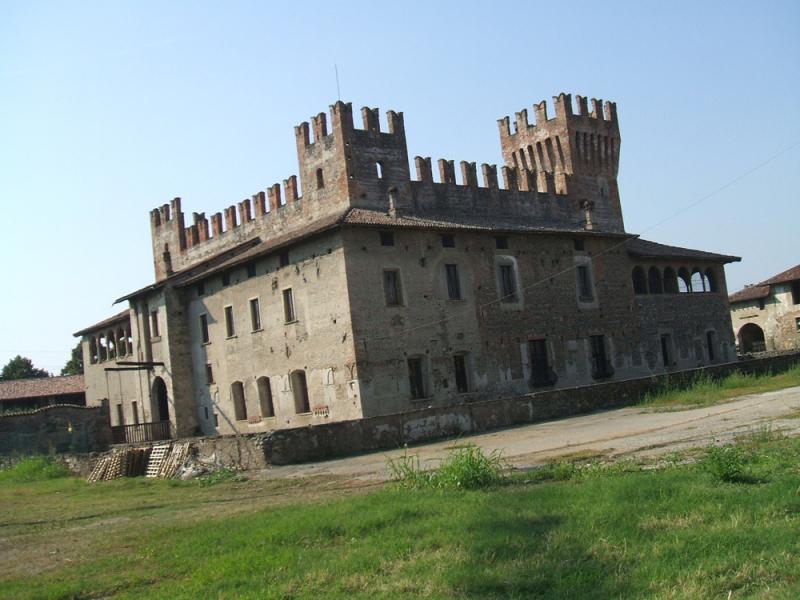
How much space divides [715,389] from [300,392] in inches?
484

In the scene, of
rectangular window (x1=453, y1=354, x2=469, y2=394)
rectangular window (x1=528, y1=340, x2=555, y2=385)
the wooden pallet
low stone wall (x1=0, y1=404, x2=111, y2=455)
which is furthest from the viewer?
low stone wall (x1=0, y1=404, x2=111, y2=455)

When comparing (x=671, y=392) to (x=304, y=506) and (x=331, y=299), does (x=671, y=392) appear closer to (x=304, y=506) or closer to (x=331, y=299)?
(x=331, y=299)

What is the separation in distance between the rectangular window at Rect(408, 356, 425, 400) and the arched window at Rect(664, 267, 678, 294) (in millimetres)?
14302

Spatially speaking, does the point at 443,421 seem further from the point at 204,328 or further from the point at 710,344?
the point at 710,344

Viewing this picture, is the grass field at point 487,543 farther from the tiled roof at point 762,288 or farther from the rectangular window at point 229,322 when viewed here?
the tiled roof at point 762,288

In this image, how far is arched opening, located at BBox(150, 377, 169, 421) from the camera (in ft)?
104

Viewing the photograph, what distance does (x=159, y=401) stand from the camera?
1264 inches

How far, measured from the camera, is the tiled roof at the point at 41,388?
45.3 metres

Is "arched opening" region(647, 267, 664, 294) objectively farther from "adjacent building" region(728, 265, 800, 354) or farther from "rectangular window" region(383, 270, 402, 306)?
"adjacent building" region(728, 265, 800, 354)

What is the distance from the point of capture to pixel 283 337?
26188 mm

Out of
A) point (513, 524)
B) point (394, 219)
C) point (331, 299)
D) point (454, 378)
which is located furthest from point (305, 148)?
point (513, 524)

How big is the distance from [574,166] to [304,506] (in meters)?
27.8

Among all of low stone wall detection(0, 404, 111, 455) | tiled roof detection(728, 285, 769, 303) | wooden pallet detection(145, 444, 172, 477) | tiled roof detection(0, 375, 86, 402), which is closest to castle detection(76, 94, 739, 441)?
low stone wall detection(0, 404, 111, 455)

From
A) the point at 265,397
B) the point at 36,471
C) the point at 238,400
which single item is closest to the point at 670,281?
the point at 265,397
